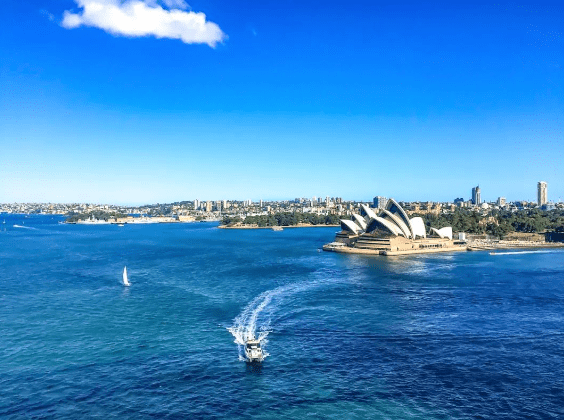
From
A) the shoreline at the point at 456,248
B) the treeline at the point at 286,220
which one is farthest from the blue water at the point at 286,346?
the treeline at the point at 286,220

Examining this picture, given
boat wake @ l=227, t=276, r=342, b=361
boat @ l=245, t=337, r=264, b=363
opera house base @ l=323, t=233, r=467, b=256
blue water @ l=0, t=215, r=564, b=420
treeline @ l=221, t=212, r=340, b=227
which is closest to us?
blue water @ l=0, t=215, r=564, b=420

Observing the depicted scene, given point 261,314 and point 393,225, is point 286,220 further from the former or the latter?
point 261,314

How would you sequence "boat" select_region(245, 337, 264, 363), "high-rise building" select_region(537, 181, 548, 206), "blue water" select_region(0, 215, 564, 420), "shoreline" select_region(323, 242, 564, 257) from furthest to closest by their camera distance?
"high-rise building" select_region(537, 181, 548, 206) < "shoreline" select_region(323, 242, 564, 257) < "boat" select_region(245, 337, 264, 363) < "blue water" select_region(0, 215, 564, 420)

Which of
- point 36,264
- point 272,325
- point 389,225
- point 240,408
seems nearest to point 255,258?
point 389,225

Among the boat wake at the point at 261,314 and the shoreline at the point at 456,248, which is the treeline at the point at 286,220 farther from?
the boat wake at the point at 261,314

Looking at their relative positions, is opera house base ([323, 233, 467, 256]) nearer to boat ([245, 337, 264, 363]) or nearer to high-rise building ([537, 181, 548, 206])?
boat ([245, 337, 264, 363])

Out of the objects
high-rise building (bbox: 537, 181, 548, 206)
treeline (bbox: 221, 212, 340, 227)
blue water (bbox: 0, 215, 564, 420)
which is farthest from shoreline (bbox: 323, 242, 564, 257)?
high-rise building (bbox: 537, 181, 548, 206)
